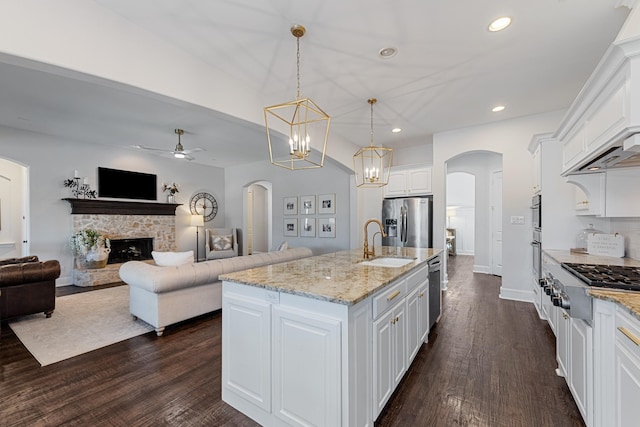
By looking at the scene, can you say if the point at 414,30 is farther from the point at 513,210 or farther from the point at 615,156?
the point at 513,210

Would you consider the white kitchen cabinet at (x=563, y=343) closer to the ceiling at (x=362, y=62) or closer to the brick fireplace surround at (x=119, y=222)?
the ceiling at (x=362, y=62)

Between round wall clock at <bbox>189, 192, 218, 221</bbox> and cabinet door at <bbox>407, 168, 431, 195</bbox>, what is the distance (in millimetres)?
5532

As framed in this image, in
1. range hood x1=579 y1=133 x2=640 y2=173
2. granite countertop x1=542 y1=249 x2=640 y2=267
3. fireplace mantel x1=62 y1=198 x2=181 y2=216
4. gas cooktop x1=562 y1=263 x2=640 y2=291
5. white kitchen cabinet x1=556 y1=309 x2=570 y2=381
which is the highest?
range hood x1=579 y1=133 x2=640 y2=173

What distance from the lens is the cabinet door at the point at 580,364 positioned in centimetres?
159

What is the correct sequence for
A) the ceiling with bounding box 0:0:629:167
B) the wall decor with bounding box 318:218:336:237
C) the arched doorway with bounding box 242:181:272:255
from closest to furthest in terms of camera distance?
1. the ceiling with bounding box 0:0:629:167
2. the wall decor with bounding box 318:218:336:237
3. the arched doorway with bounding box 242:181:272:255

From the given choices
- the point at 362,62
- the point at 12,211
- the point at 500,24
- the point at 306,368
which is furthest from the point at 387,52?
the point at 12,211

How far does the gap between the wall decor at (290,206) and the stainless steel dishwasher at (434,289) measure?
14.3ft

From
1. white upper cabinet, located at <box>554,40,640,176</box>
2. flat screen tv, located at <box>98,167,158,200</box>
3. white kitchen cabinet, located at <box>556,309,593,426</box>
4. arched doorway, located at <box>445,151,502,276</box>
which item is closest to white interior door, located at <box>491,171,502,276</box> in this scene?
arched doorway, located at <box>445,151,502,276</box>

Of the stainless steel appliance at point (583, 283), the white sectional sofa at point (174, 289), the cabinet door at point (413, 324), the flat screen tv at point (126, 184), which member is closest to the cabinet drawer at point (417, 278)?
the cabinet door at point (413, 324)

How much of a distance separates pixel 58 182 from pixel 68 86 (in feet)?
10.1

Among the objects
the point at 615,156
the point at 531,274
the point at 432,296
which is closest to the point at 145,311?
the point at 432,296

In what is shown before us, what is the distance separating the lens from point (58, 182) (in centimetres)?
529

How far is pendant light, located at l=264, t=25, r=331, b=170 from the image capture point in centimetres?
216

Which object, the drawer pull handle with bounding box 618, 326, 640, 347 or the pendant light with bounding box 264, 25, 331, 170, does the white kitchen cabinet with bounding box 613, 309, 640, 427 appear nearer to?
the drawer pull handle with bounding box 618, 326, 640, 347
